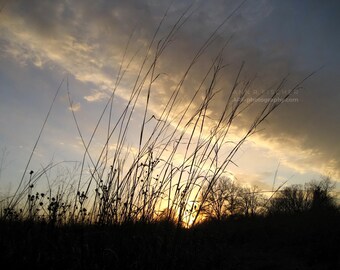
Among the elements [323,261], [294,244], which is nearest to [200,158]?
[323,261]

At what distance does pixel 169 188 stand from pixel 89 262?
42.4 inches

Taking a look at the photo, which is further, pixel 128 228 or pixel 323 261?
pixel 323 261

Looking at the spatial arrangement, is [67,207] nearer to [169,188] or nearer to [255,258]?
[169,188]

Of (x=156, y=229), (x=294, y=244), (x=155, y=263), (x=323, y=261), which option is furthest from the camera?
(x=294, y=244)

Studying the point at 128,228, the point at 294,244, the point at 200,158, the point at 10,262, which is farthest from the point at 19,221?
the point at 294,244

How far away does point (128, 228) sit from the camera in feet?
6.89

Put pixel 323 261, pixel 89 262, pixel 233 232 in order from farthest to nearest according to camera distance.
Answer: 1. pixel 233 232
2. pixel 323 261
3. pixel 89 262

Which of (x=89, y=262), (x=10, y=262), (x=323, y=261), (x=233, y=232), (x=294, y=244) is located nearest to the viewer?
(x=10, y=262)

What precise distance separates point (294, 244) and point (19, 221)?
602 cm

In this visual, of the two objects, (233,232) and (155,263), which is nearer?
(155,263)

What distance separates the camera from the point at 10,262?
1.37 meters

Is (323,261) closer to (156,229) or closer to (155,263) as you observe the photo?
(156,229)

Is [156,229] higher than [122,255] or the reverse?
higher

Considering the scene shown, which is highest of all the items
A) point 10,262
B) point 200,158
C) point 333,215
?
point 333,215
